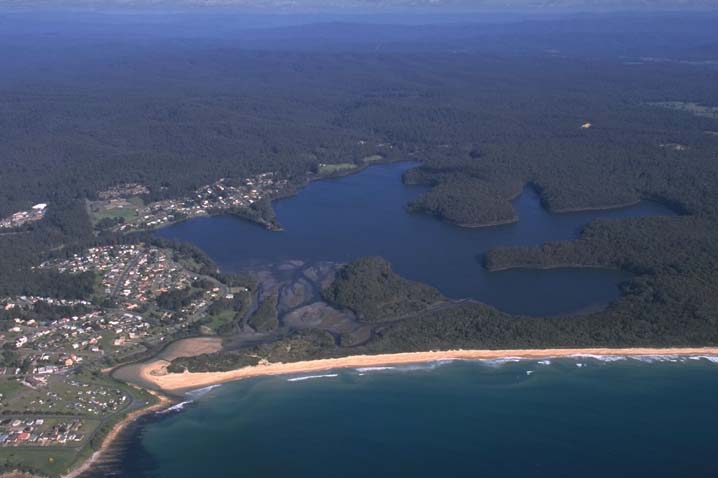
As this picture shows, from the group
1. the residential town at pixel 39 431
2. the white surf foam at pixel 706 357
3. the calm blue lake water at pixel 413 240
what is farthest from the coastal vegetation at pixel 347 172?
the calm blue lake water at pixel 413 240

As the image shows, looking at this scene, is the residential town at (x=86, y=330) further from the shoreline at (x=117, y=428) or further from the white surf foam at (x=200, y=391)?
the white surf foam at (x=200, y=391)

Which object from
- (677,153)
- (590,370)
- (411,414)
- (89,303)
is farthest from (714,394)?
(677,153)

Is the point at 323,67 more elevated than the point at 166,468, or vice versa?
the point at 166,468

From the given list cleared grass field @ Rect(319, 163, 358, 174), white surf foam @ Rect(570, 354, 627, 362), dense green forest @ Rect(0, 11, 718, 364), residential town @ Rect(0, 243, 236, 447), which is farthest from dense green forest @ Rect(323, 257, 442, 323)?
cleared grass field @ Rect(319, 163, 358, 174)

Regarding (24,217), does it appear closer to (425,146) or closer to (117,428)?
(117,428)

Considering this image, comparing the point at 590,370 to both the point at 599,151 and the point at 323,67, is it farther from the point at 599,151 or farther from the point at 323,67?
the point at 323,67

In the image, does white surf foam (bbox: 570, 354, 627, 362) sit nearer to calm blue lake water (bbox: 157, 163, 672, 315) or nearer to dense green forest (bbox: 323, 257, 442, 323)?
calm blue lake water (bbox: 157, 163, 672, 315)
